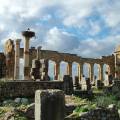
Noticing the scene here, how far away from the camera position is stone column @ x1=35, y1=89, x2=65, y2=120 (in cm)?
828

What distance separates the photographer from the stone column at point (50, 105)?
326 inches

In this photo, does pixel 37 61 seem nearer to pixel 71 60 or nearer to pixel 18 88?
pixel 18 88

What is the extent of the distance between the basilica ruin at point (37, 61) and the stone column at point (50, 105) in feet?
61.4

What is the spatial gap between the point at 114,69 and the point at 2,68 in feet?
110

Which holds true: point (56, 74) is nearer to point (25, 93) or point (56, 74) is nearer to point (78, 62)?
point (78, 62)

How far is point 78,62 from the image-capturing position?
5597 cm

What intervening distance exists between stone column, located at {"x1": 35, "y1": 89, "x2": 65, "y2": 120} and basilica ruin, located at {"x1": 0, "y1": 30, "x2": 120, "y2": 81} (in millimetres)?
18711

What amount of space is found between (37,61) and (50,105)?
772 inches

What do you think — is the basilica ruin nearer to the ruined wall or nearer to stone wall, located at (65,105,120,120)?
the ruined wall

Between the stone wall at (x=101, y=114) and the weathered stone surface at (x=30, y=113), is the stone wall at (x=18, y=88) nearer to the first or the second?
the weathered stone surface at (x=30, y=113)

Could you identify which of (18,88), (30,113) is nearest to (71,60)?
(18,88)

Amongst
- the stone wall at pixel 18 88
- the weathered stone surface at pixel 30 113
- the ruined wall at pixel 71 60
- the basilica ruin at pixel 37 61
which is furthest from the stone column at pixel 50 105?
the ruined wall at pixel 71 60

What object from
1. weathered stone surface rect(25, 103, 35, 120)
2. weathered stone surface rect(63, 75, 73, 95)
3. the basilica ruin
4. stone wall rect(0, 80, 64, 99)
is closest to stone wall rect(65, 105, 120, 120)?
weathered stone surface rect(25, 103, 35, 120)

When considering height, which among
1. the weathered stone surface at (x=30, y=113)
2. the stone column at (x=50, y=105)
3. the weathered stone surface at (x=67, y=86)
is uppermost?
the weathered stone surface at (x=67, y=86)
